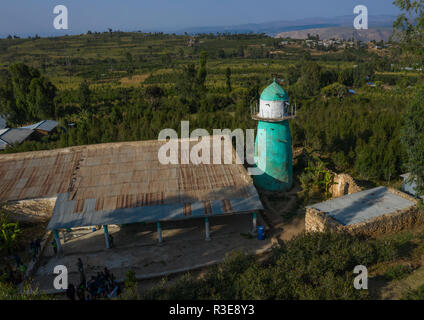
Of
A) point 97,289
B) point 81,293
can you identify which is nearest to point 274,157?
point 97,289

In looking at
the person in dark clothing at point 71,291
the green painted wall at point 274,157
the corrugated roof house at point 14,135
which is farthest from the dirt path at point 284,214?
the corrugated roof house at point 14,135

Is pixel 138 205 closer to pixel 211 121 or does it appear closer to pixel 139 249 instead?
pixel 139 249

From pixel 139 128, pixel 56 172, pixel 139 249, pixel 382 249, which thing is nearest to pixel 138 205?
pixel 139 249

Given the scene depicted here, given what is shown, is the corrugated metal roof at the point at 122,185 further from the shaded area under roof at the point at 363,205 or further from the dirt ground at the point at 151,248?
the shaded area under roof at the point at 363,205

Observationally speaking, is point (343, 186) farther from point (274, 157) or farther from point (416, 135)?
point (416, 135)

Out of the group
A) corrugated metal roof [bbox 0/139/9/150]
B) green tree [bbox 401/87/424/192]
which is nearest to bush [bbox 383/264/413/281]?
green tree [bbox 401/87/424/192]

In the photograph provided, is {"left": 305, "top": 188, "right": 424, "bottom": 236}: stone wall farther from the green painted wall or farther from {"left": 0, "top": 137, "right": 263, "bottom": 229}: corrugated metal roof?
the green painted wall
